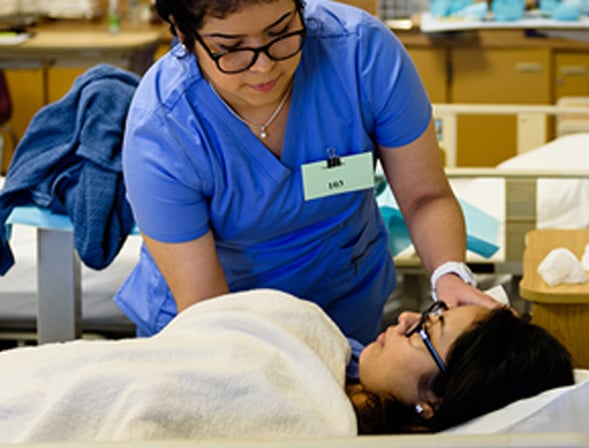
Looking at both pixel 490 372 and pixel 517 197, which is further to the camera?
pixel 517 197

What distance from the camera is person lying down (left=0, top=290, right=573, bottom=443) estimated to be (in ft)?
4.83

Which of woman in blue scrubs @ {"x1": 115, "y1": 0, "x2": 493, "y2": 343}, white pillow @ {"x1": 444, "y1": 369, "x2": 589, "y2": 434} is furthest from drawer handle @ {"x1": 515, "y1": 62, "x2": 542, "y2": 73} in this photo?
white pillow @ {"x1": 444, "y1": 369, "x2": 589, "y2": 434}

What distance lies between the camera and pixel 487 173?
252 cm

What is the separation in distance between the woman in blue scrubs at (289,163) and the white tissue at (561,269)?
0.19 meters

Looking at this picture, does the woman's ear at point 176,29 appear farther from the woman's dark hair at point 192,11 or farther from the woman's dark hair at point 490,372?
the woman's dark hair at point 490,372

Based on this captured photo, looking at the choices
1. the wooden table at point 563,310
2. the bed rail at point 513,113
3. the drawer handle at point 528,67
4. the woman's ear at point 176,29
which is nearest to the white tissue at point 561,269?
the wooden table at point 563,310

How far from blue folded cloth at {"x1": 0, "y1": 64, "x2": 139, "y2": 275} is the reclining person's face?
101cm

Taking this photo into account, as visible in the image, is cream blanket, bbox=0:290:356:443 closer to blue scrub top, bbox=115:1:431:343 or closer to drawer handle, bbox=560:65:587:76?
blue scrub top, bbox=115:1:431:343

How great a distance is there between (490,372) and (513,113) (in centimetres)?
219

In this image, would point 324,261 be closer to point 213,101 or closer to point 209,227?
point 209,227

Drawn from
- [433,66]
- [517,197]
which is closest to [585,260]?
[517,197]

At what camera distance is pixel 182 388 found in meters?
1.49

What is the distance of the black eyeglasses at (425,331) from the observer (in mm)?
1649

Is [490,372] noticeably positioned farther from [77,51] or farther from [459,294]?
[77,51]
